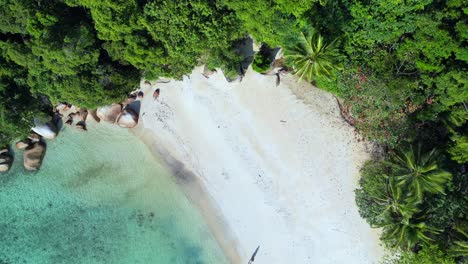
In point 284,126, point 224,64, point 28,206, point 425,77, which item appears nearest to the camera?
point 425,77

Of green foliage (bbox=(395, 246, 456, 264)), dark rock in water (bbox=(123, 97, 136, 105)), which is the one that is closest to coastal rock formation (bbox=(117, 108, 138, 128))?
dark rock in water (bbox=(123, 97, 136, 105))

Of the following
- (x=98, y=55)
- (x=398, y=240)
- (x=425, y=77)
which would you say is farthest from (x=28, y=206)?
(x=425, y=77)

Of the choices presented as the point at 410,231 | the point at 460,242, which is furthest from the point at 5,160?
the point at 460,242

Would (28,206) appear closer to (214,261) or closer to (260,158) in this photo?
(214,261)

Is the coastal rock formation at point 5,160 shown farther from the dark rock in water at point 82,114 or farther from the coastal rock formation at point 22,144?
the dark rock in water at point 82,114

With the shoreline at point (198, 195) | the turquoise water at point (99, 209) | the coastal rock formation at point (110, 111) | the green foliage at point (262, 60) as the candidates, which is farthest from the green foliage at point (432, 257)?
the coastal rock formation at point (110, 111)

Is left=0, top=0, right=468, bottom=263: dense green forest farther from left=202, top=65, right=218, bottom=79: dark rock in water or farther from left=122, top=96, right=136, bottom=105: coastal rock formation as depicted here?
left=122, top=96, right=136, bottom=105: coastal rock formation
